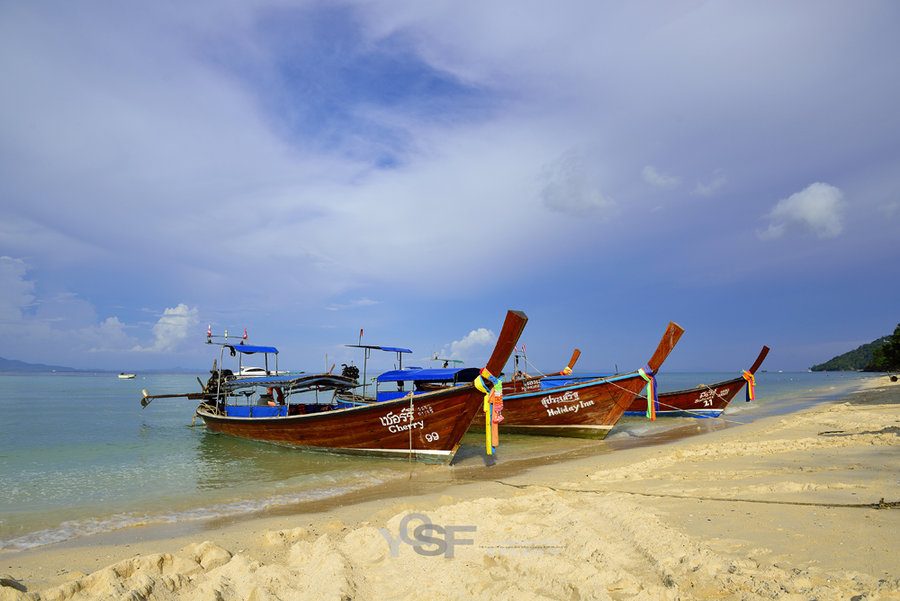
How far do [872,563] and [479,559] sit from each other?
9.69 ft

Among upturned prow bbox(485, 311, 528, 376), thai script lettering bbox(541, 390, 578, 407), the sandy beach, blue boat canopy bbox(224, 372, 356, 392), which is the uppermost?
upturned prow bbox(485, 311, 528, 376)

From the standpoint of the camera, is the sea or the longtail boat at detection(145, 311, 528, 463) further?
the longtail boat at detection(145, 311, 528, 463)

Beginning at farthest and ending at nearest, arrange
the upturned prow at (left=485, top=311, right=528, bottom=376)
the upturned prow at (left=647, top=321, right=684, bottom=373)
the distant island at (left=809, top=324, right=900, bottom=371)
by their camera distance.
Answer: the distant island at (left=809, top=324, right=900, bottom=371) → the upturned prow at (left=647, top=321, right=684, bottom=373) → the upturned prow at (left=485, top=311, right=528, bottom=376)

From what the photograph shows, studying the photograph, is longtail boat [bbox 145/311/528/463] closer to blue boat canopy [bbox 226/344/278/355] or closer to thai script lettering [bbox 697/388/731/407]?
blue boat canopy [bbox 226/344/278/355]

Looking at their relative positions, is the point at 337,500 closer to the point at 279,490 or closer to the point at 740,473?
the point at 279,490

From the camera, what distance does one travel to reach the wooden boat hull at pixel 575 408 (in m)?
14.6

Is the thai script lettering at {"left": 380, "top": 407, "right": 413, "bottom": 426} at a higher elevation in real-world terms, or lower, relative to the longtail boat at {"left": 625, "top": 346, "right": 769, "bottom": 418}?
higher

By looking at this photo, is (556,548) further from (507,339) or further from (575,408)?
(575,408)

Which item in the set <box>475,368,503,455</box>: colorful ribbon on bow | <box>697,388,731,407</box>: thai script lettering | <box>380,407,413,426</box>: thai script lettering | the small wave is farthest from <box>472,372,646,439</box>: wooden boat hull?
<box>697,388,731,407</box>: thai script lettering

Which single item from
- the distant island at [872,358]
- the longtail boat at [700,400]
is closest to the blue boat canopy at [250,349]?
the longtail boat at [700,400]

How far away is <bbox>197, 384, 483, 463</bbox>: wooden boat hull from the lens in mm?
11016

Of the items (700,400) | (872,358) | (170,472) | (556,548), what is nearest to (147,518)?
(170,472)

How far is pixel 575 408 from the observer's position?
605 inches

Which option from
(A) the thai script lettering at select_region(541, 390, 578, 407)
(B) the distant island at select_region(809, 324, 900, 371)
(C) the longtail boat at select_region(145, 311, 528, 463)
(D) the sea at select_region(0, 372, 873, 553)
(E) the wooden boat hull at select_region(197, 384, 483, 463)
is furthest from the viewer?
(B) the distant island at select_region(809, 324, 900, 371)
